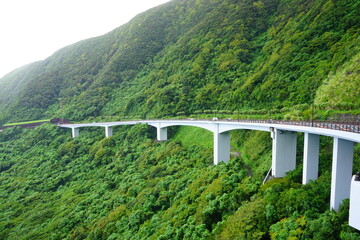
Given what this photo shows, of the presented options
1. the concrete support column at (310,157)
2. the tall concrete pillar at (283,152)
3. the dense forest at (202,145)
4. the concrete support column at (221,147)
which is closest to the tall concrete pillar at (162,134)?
the dense forest at (202,145)

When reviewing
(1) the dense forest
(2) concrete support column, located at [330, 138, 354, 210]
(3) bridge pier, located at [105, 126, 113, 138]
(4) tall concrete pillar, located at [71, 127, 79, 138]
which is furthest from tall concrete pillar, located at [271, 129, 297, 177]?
(4) tall concrete pillar, located at [71, 127, 79, 138]

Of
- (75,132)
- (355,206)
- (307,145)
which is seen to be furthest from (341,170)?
(75,132)

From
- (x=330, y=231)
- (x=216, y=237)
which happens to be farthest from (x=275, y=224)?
(x=216, y=237)

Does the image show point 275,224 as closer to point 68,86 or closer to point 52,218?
point 52,218

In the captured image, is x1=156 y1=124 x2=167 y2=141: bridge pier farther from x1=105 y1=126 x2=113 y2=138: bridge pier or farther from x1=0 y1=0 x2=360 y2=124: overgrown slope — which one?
x1=105 y1=126 x2=113 y2=138: bridge pier

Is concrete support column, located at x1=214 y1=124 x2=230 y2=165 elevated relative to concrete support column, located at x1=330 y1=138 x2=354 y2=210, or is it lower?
lower

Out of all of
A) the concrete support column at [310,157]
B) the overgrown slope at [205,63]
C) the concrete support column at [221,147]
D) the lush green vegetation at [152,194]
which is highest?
the overgrown slope at [205,63]

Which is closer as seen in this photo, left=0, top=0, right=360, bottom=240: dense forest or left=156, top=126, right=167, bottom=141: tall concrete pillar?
left=0, top=0, right=360, bottom=240: dense forest

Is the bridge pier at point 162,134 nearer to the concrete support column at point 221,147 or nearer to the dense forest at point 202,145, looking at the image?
the dense forest at point 202,145
